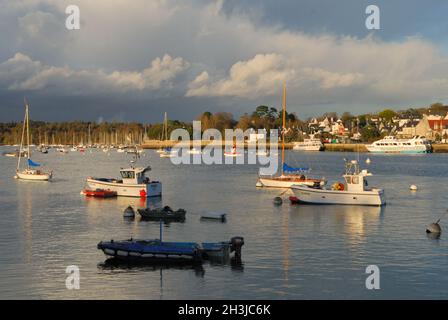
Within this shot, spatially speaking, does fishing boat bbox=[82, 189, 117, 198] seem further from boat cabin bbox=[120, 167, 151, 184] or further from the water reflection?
the water reflection

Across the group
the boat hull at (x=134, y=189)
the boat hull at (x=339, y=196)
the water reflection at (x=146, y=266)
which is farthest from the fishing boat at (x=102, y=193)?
the water reflection at (x=146, y=266)

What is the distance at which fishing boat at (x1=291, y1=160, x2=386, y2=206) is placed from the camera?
57.7 metres

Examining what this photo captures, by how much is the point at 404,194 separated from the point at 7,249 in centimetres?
4934

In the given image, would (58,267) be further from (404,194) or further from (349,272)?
(404,194)

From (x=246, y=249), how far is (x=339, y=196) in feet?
75.7

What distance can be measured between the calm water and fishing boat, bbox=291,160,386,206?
1262 mm

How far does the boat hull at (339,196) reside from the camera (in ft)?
189

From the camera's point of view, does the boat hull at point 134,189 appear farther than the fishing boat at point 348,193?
Yes

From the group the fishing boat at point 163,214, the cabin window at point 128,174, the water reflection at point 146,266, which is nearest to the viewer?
the water reflection at point 146,266

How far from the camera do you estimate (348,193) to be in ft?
190

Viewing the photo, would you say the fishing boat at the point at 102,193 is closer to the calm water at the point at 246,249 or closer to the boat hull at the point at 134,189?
the boat hull at the point at 134,189

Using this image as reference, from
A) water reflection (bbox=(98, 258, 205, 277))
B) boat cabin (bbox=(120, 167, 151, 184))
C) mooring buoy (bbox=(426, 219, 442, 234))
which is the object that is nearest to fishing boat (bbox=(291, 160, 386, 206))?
mooring buoy (bbox=(426, 219, 442, 234))

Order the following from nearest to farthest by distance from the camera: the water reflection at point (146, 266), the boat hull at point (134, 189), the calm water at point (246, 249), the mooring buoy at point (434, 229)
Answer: the calm water at point (246, 249) < the water reflection at point (146, 266) < the mooring buoy at point (434, 229) < the boat hull at point (134, 189)

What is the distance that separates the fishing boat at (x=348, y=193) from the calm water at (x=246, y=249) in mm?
1262
